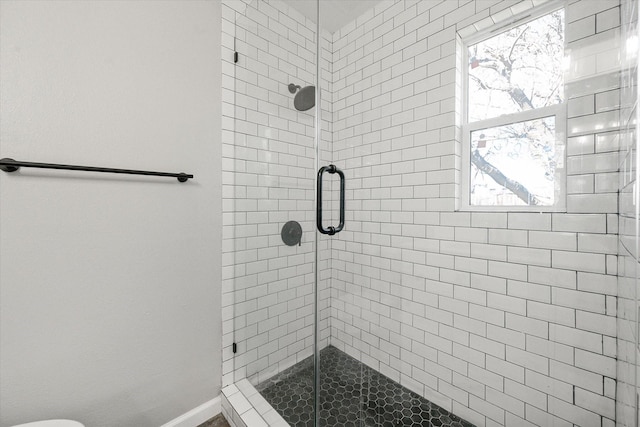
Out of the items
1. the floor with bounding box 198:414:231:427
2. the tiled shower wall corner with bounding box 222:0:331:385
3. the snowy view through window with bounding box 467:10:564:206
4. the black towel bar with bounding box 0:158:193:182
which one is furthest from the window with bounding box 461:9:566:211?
the floor with bounding box 198:414:231:427

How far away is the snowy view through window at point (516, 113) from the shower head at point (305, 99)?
0.88 m

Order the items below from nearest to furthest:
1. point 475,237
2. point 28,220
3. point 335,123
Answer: point 28,220
point 475,237
point 335,123

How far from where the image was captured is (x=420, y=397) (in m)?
1.52

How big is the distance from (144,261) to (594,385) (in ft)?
6.52

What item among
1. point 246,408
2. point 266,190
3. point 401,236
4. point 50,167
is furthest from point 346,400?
point 50,167

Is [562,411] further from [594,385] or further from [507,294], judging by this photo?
[507,294]

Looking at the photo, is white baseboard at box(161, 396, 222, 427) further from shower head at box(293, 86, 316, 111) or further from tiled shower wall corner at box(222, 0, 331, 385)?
shower head at box(293, 86, 316, 111)

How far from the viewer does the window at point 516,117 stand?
1.14m

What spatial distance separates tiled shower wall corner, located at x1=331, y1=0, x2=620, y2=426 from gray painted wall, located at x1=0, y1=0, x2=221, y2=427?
852 mm

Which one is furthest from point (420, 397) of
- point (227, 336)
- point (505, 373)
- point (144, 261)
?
point (144, 261)

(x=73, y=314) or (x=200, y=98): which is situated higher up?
(x=200, y=98)

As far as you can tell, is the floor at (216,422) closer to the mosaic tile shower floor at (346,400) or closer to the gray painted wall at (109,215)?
the gray painted wall at (109,215)

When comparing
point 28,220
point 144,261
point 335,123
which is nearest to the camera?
point 28,220

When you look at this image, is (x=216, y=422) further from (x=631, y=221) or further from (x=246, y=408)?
(x=631, y=221)
